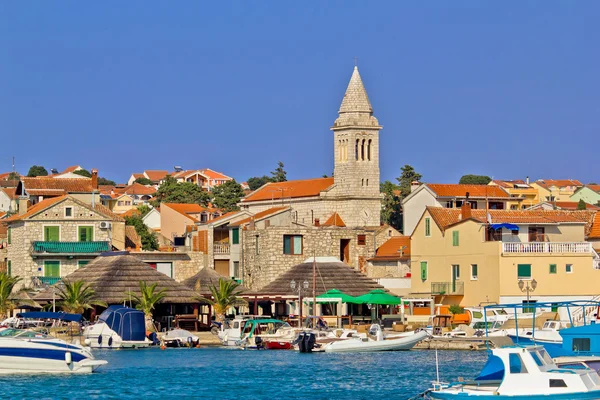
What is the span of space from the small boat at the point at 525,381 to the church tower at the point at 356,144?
75120mm

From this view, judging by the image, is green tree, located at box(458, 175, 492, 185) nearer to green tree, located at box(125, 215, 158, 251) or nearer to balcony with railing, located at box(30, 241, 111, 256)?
green tree, located at box(125, 215, 158, 251)

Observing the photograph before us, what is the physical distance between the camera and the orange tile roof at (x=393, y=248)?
79.8 metres

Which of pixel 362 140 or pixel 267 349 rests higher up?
pixel 362 140

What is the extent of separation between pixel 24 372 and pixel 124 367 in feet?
20.6

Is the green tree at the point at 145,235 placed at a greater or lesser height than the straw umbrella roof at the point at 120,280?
greater

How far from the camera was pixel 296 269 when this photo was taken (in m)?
74.8

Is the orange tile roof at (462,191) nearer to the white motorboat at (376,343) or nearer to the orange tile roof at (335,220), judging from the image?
the orange tile roof at (335,220)

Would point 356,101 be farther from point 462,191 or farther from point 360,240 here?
point 360,240

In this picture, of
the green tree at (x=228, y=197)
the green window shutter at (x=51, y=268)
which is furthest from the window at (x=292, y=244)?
the green tree at (x=228, y=197)

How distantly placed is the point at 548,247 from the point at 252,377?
73.8 feet

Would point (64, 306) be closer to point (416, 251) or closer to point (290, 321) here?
point (290, 321)

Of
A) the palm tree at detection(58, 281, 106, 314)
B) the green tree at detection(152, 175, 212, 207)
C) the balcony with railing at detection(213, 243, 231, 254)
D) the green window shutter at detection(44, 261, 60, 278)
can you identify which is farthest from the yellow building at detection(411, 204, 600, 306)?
the green tree at detection(152, 175, 212, 207)

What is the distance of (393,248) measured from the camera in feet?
270

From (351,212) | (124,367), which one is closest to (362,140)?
(351,212)
